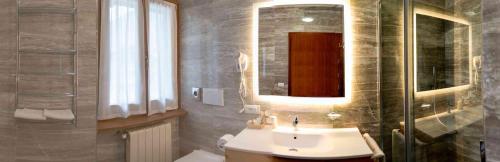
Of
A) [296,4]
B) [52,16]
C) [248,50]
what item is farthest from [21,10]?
[296,4]

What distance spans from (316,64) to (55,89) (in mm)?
1968

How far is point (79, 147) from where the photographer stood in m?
1.95

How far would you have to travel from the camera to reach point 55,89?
190 centimetres

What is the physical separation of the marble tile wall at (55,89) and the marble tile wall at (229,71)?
90 centimetres

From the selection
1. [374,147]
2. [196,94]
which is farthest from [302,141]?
[196,94]

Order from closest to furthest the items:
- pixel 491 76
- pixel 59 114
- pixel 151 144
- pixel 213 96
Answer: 1. pixel 491 76
2. pixel 59 114
3. pixel 151 144
4. pixel 213 96

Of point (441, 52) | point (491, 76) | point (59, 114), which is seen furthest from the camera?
point (59, 114)

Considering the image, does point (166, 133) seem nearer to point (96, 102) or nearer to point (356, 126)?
point (96, 102)

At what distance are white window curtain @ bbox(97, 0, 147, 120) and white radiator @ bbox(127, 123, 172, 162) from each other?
20cm

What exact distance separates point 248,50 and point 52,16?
1496 millimetres

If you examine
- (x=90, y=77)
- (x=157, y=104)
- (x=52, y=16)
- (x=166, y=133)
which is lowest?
(x=166, y=133)

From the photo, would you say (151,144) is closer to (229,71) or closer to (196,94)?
(196,94)

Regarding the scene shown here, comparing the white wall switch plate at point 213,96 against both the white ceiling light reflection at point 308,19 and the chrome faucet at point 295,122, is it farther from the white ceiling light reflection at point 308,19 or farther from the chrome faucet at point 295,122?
the white ceiling light reflection at point 308,19

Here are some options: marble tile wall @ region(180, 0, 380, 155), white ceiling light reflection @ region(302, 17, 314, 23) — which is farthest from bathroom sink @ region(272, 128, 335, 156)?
white ceiling light reflection @ region(302, 17, 314, 23)
